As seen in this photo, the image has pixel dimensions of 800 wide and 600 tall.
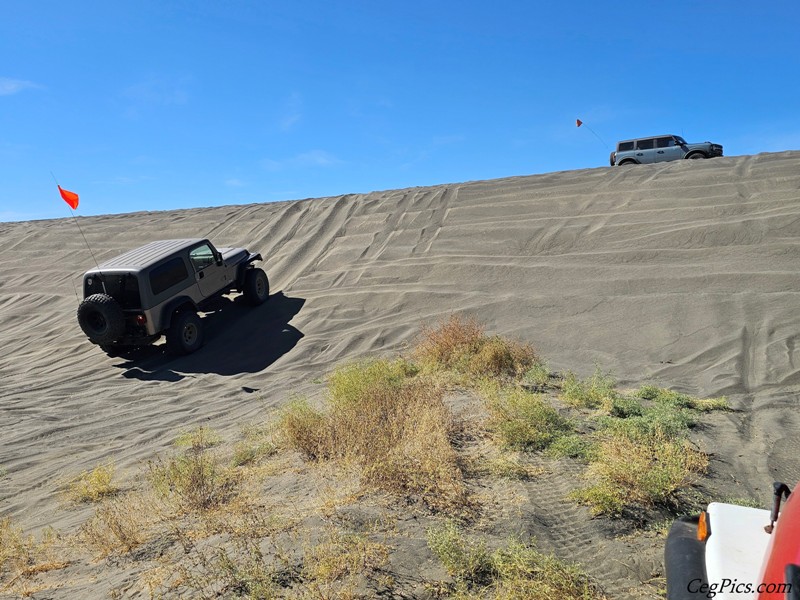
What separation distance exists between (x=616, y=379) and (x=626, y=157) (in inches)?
719

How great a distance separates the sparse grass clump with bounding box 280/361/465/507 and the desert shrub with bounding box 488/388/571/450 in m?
0.52

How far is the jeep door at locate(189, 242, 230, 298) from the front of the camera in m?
12.2

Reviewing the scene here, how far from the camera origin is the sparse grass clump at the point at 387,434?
462cm

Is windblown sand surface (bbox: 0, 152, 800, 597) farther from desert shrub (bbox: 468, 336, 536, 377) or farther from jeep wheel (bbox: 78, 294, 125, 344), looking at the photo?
jeep wheel (bbox: 78, 294, 125, 344)

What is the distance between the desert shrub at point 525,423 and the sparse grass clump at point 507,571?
181cm

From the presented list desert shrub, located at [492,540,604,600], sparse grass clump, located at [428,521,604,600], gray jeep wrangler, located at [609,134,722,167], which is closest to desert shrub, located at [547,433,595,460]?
sparse grass clump, located at [428,521,604,600]

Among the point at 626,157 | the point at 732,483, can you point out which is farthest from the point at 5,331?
the point at 626,157

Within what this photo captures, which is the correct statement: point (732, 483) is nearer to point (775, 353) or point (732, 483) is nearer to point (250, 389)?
point (775, 353)

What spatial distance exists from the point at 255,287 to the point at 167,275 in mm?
2695

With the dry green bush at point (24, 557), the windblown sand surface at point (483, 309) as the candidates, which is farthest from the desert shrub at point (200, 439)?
the dry green bush at point (24, 557)

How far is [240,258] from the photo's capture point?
13.7 m

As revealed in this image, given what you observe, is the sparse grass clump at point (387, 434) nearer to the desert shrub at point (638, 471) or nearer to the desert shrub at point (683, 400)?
the desert shrub at point (638, 471)

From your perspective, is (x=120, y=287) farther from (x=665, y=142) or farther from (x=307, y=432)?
(x=665, y=142)

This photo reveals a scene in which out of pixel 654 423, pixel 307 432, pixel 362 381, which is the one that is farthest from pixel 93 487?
pixel 654 423
